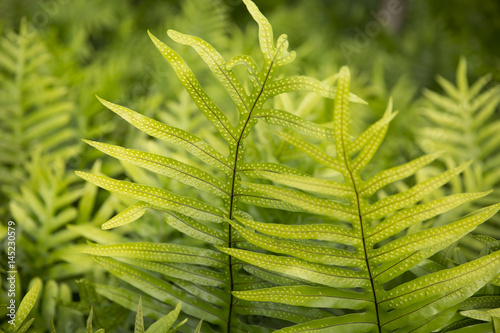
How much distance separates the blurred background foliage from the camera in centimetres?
56

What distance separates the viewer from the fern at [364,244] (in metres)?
0.33

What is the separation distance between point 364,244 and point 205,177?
15cm

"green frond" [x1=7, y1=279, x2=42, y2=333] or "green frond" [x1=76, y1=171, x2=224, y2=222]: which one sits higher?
"green frond" [x1=76, y1=171, x2=224, y2=222]

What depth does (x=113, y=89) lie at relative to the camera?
91 centimetres

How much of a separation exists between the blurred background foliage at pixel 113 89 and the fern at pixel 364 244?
0.61 feet

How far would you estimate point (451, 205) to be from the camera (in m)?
0.33

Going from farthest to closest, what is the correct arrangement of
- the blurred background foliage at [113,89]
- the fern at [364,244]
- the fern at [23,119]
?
1. the fern at [23,119]
2. the blurred background foliage at [113,89]
3. the fern at [364,244]

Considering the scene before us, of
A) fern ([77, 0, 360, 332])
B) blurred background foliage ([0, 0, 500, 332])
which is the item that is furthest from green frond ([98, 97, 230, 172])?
blurred background foliage ([0, 0, 500, 332])

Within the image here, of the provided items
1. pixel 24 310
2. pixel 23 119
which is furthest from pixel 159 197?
pixel 23 119

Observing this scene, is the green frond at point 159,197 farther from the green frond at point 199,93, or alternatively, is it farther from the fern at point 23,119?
the fern at point 23,119


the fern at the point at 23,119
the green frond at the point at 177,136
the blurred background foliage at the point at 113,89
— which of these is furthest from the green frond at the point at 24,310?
the fern at the point at 23,119

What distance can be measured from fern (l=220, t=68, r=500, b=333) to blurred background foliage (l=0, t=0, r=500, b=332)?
19 cm

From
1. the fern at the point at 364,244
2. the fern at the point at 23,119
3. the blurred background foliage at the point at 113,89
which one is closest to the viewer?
the fern at the point at 364,244

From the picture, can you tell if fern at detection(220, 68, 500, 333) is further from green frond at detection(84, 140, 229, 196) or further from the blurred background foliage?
the blurred background foliage
